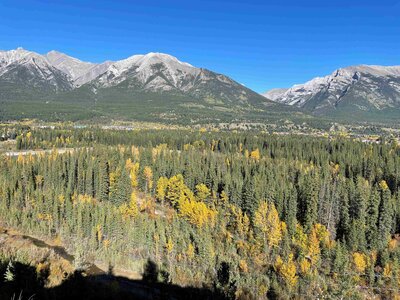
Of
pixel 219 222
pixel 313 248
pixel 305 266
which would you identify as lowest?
pixel 305 266

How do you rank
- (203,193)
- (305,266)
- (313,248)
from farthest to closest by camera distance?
(203,193) → (313,248) → (305,266)

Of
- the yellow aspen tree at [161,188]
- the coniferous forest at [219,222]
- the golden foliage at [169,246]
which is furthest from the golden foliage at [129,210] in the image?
the golden foliage at [169,246]

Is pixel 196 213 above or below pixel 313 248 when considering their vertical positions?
Result: above

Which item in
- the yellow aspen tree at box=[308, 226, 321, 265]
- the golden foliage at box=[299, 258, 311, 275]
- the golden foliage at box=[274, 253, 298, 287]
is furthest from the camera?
the yellow aspen tree at box=[308, 226, 321, 265]

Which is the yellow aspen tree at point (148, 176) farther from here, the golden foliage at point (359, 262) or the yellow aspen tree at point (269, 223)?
the golden foliage at point (359, 262)

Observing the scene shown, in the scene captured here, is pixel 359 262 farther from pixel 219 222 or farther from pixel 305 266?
pixel 219 222

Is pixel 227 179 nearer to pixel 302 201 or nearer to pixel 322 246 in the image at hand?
pixel 302 201

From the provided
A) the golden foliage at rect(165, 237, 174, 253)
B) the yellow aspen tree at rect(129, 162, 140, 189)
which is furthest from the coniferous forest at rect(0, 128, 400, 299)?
the golden foliage at rect(165, 237, 174, 253)

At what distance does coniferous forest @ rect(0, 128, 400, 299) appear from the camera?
70.1 metres

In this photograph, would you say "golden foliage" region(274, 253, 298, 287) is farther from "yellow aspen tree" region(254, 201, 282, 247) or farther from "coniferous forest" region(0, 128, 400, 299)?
"yellow aspen tree" region(254, 201, 282, 247)

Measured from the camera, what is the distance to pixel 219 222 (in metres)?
107

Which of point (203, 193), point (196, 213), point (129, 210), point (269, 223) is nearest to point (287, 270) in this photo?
point (269, 223)

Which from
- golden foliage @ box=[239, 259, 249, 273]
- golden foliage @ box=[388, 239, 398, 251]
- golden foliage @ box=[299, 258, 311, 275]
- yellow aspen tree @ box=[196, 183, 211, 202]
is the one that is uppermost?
yellow aspen tree @ box=[196, 183, 211, 202]

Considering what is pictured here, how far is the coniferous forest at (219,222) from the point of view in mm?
70062
